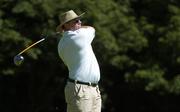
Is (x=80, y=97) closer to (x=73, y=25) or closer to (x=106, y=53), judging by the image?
(x=73, y=25)

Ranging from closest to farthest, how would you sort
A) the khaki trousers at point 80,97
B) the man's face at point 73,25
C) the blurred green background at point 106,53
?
1. the khaki trousers at point 80,97
2. the man's face at point 73,25
3. the blurred green background at point 106,53

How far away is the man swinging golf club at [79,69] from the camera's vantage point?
6414 millimetres

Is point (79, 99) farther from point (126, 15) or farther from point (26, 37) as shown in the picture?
point (126, 15)

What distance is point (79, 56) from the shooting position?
254 inches

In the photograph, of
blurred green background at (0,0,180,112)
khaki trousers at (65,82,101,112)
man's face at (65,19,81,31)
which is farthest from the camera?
blurred green background at (0,0,180,112)

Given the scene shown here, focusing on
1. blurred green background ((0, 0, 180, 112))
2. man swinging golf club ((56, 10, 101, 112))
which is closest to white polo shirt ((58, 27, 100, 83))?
man swinging golf club ((56, 10, 101, 112))

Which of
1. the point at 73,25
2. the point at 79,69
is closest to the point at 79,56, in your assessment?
the point at 79,69

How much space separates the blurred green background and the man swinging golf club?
7.13m

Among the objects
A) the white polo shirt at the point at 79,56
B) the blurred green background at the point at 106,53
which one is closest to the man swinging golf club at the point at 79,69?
the white polo shirt at the point at 79,56

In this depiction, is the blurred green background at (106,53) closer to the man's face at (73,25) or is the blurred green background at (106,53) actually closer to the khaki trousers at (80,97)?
the man's face at (73,25)

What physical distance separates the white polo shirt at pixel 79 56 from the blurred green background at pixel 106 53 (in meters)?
7.13

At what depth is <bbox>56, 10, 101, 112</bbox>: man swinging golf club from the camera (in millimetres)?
6414

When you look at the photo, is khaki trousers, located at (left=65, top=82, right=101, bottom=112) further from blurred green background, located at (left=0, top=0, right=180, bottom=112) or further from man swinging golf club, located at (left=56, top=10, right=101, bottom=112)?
blurred green background, located at (left=0, top=0, right=180, bottom=112)

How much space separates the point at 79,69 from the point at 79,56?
0.12 meters
